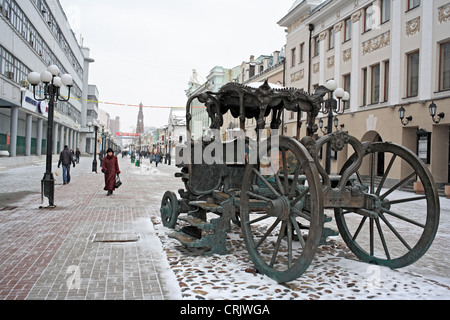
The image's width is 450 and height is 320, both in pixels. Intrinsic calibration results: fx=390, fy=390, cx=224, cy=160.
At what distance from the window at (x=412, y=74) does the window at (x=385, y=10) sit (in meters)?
2.57

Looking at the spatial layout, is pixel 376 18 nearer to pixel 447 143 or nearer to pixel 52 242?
pixel 447 143

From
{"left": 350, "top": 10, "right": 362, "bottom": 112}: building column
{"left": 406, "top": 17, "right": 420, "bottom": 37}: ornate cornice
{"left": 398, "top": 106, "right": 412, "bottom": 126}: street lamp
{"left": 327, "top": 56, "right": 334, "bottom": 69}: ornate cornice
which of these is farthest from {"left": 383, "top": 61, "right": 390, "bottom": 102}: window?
{"left": 327, "top": 56, "right": 334, "bottom": 69}: ornate cornice

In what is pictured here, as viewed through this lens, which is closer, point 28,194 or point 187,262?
point 187,262

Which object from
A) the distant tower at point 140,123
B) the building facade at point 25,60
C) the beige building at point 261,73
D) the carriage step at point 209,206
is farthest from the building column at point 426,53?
the distant tower at point 140,123

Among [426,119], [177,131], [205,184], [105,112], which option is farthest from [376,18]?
[105,112]

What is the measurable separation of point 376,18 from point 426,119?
249 inches

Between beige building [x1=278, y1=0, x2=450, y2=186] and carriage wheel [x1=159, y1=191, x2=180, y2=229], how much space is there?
12.2m

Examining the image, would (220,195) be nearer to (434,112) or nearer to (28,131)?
(434,112)

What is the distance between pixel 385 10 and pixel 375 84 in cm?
353

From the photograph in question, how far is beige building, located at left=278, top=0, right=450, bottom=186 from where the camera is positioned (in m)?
15.6

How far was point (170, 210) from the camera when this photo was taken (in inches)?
292

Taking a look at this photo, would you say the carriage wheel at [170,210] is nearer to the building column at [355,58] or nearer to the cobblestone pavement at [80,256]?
the cobblestone pavement at [80,256]

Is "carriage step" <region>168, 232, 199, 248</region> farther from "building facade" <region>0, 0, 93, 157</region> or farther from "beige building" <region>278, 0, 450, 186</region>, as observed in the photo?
"building facade" <region>0, 0, 93, 157</region>

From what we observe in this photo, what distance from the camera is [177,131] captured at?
294 feet
